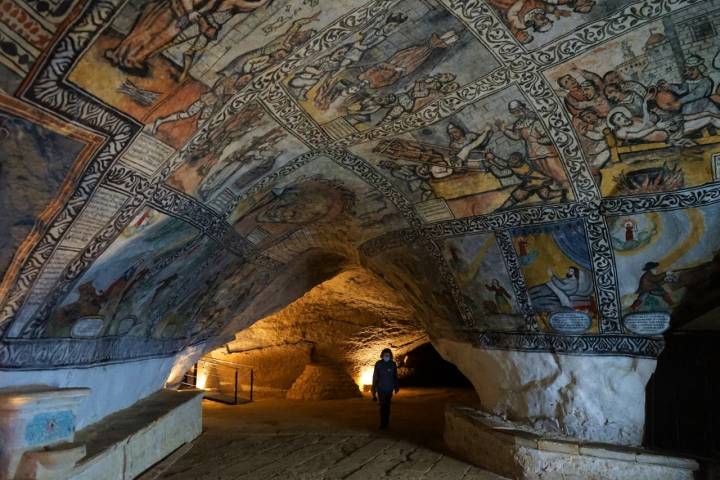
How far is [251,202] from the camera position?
234 inches

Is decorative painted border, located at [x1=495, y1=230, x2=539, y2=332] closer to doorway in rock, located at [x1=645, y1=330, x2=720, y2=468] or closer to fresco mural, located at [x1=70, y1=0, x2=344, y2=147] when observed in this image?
doorway in rock, located at [x1=645, y1=330, x2=720, y2=468]

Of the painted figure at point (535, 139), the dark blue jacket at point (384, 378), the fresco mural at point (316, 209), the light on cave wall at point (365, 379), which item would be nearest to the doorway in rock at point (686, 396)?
the painted figure at point (535, 139)

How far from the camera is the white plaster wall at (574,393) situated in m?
5.64

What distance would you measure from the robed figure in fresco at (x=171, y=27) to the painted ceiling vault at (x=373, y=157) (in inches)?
0.5

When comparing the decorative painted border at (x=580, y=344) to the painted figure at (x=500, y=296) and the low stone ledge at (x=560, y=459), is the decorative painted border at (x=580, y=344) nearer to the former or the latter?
the painted figure at (x=500, y=296)

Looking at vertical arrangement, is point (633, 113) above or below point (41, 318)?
above

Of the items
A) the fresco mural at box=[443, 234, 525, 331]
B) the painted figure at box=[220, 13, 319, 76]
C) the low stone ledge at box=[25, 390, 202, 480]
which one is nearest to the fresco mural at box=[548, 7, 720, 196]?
the fresco mural at box=[443, 234, 525, 331]

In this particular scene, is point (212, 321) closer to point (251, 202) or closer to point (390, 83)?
point (251, 202)

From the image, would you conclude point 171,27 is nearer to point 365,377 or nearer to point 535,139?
point 535,139

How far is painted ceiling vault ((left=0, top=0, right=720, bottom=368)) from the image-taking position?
10.2 feet

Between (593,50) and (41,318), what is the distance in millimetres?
4853

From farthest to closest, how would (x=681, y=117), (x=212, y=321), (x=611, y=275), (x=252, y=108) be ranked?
(x=212, y=321), (x=611, y=275), (x=681, y=117), (x=252, y=108)

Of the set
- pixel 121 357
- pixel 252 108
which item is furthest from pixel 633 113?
pixel 121 357

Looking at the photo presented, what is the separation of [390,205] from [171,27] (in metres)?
3.95
